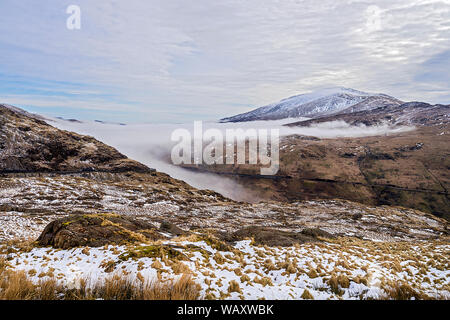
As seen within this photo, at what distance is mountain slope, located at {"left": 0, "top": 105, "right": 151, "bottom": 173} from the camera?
72.2m

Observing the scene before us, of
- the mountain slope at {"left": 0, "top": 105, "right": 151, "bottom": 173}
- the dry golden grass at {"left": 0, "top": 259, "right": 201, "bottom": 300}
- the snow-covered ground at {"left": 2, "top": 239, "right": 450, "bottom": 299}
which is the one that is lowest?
the snow-covered ground at {"left": 2, "top": 239, "right": 450, "bottom": 299}

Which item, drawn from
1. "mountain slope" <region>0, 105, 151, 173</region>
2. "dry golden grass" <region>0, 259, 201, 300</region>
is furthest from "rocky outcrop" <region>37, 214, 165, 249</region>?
"mountain slope" <region>0, 105, 151, 173</region>

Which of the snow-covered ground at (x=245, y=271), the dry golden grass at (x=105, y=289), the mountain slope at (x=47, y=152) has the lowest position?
the snow-covered ground at (x=245, y=271)

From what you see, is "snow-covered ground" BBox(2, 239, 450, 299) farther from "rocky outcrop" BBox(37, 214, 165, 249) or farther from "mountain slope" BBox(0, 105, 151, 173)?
"mountain slope" BBox(0, 105, 151, 173)

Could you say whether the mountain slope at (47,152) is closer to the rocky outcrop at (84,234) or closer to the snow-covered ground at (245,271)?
the rocky outcrop at (84,234)

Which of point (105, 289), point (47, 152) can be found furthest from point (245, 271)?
point (47, 152)

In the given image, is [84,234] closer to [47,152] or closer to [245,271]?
[245,271]

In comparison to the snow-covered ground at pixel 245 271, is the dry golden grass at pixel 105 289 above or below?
above

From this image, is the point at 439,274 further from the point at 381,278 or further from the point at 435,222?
the point at 435,222

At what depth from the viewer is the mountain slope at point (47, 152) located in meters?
72.2

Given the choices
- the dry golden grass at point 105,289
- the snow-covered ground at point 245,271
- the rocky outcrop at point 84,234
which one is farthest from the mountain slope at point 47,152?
the dry golden grass at point 105,289

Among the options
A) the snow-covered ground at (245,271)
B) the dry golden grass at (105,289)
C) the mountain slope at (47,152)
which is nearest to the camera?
the dry golden grass at (105,289)

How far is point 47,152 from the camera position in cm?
8125
